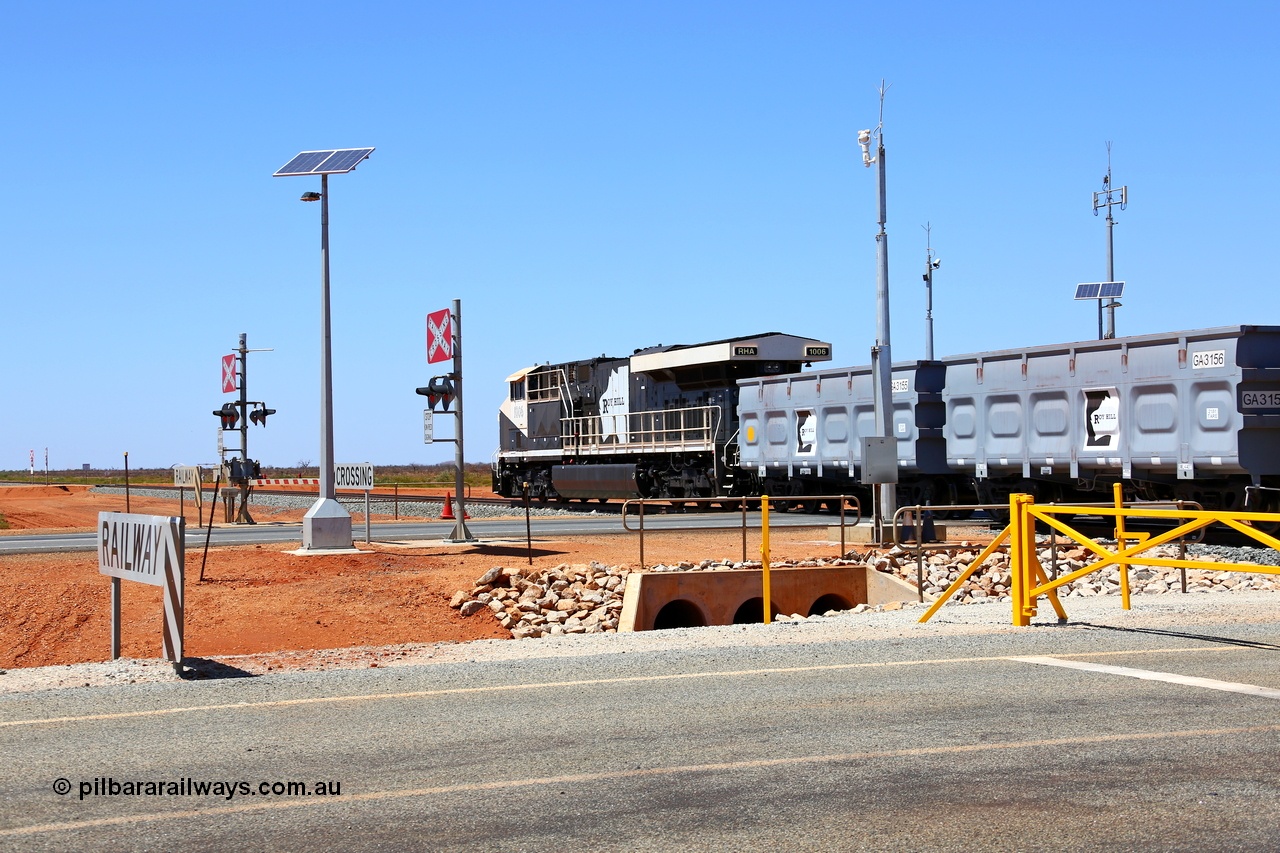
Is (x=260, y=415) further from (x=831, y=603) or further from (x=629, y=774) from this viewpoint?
(x=629, y=774)

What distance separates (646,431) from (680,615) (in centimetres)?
1900

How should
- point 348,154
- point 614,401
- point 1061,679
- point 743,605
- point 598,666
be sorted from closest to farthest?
1. point 1061,679
2. point 598,666
3. point 743,605
4. point 348,154
5. point 614,401

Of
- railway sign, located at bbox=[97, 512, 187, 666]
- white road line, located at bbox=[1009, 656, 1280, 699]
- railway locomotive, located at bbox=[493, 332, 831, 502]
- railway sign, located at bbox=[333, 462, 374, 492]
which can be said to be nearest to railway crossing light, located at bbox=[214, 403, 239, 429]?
railway sign, located at bbox=[333, 462, 374, 492]

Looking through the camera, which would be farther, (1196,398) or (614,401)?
(614,401)

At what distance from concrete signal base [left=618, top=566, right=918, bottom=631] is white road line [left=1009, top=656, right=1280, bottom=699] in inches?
332

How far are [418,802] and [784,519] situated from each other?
25651mm

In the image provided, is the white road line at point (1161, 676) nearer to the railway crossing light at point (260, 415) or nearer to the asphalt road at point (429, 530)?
the asphalt road at point (429, 530)

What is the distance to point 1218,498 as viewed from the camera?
21.4 metres

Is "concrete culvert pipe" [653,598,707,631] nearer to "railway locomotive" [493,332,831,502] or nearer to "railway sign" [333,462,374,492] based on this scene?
"railway sign" [333,462,374,492]

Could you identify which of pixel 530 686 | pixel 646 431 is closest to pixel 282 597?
pixel 530 686

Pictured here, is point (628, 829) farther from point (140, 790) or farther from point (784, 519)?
point (784, 519)

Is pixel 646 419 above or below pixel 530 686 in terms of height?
above

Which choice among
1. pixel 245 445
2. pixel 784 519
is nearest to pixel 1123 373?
pixel 784 519

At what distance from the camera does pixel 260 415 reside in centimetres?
2938
